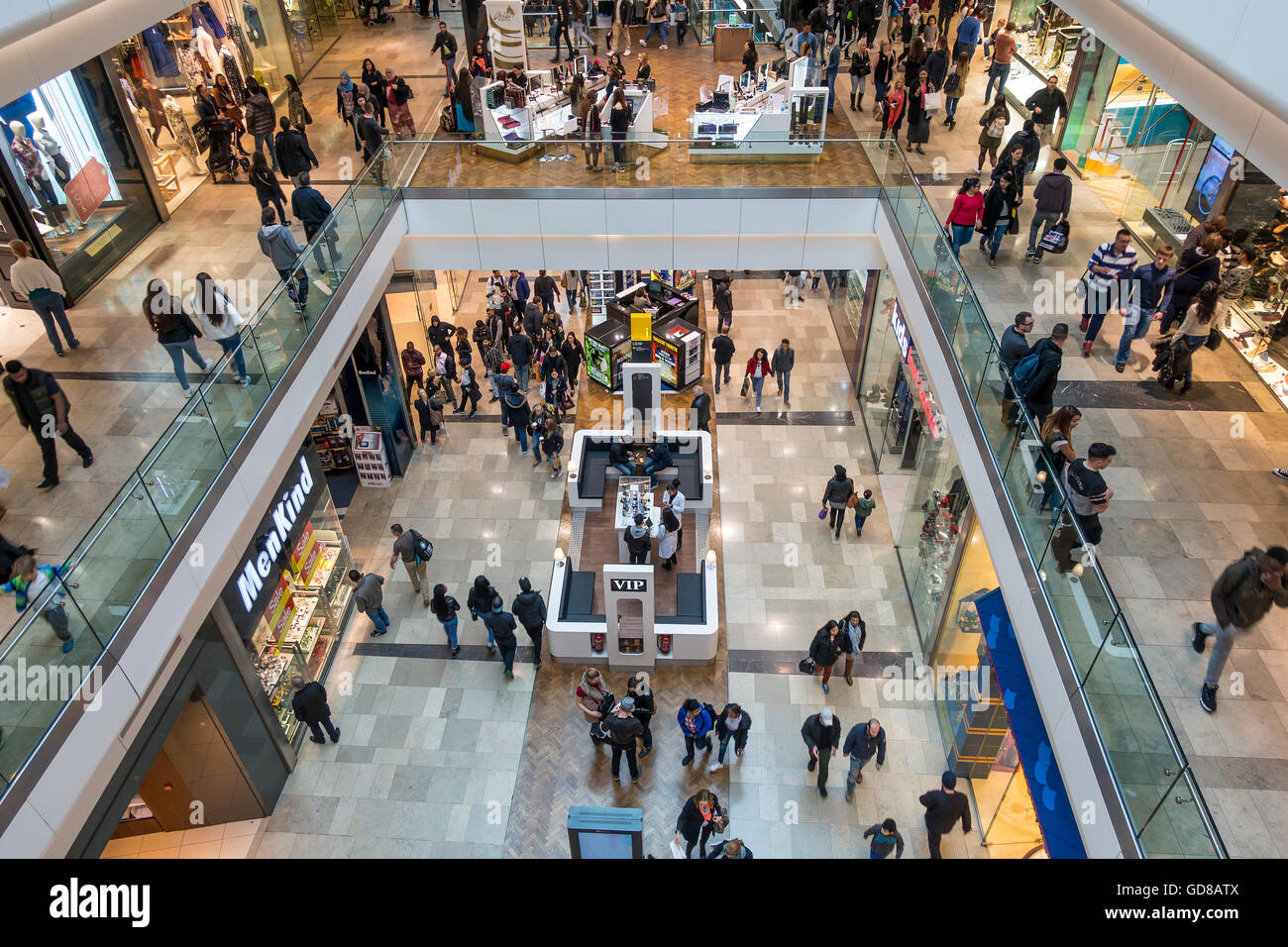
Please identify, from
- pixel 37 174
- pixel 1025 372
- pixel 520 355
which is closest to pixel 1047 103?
pixel 1025 372

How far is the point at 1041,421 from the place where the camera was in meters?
8.24

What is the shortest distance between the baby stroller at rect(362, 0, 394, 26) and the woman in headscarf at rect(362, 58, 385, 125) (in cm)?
945

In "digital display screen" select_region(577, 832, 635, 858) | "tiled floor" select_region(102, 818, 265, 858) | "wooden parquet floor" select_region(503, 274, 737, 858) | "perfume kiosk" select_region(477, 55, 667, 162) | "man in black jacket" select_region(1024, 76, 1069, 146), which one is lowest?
"wooden parquet floor" select_region(503, 274, 737, 858)

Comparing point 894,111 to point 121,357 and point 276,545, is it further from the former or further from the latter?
point 121,357

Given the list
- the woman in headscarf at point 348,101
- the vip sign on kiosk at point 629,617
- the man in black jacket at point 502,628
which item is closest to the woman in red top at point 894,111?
the woman in headscarf at point 348,101

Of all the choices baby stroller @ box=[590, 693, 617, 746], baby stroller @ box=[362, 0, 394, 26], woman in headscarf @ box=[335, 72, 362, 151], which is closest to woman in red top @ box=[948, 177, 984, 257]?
baby stroller @ box=[590, 693, 617, 746]

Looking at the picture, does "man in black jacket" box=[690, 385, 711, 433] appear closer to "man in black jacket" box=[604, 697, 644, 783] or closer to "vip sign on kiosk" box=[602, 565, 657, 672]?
"vip sign on kiosk" box=[602, 565, 657, 672]

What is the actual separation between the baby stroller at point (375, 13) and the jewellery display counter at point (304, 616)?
713 inches

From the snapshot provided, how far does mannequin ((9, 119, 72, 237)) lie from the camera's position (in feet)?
35.5

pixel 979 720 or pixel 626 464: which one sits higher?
pixel 979 720

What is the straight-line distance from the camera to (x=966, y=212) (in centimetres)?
1131

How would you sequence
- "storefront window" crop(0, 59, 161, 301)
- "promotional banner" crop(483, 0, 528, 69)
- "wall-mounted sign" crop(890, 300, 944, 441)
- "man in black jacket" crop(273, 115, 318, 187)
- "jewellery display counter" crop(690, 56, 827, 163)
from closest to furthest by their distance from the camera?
1. "storefront window" crop(0, 59, 161, 301)
2. "wall-mounted sign" crop(890, 300, 944, 441)
3. "man in black jacket" crop(273, 115, 318, 187)
4. "jewellery display counter" crop(690, 56, 827, 163)
5. "promotional banner" crop(483, 0, 528, 69)

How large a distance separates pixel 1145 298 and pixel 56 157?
13.7 meters
